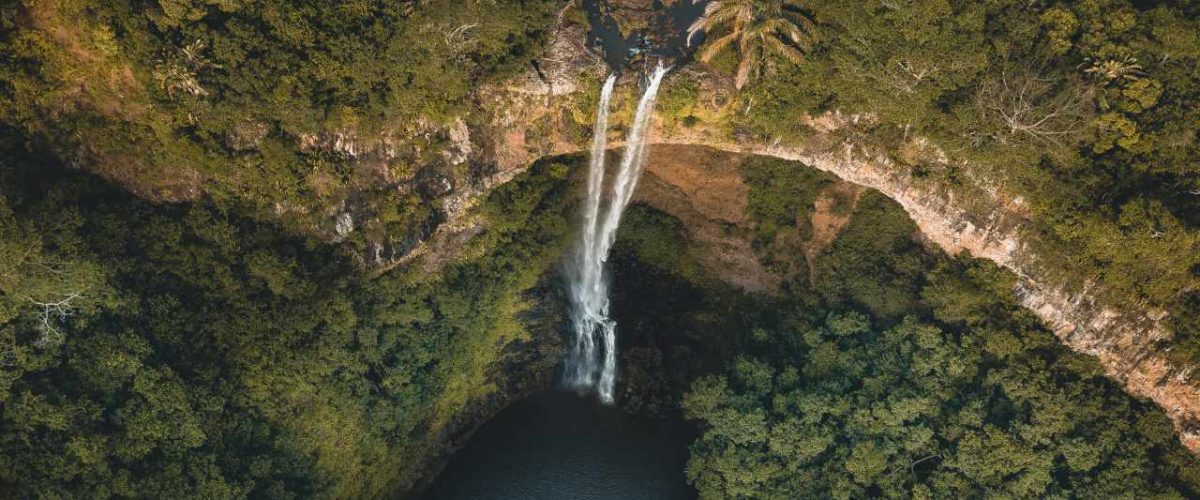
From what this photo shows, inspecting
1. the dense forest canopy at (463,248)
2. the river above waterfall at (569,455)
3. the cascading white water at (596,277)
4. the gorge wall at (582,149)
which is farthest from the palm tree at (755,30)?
the river above waterfall at (569,455)

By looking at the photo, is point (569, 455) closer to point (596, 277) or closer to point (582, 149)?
point (596, 277)

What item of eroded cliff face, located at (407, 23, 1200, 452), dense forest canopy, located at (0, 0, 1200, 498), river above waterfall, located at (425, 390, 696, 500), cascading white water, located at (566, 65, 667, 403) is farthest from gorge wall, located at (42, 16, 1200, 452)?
river above waterfall, located at (425, 390, 696, 500)

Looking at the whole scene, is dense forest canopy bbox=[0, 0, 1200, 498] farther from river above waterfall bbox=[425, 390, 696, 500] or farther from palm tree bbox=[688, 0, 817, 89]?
river above waterfall bbox=[425, 390, 696, 500]

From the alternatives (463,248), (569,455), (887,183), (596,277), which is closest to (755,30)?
(887,183)

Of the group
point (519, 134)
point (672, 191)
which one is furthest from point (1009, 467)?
point (519, 134)

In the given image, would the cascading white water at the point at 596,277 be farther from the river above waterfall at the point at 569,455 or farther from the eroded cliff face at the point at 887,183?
the eroded cliff face at the point at 887,183

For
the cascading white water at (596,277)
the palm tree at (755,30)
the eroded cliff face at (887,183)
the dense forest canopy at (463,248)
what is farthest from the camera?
the cascading white water at (596,277)
